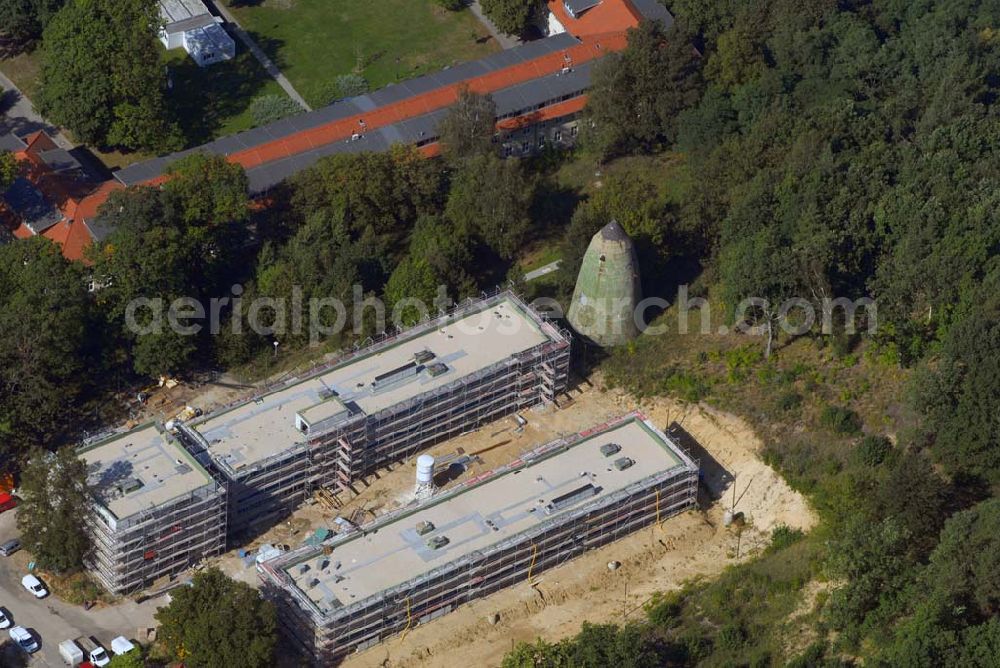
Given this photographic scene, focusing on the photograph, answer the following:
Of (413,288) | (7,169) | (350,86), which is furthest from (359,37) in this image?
(413,288)

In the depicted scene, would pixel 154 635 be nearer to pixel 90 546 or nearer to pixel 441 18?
pixel 90 546

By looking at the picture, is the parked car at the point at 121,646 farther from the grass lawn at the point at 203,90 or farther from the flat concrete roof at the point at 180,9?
the flat concrete roof at the point at 180,9

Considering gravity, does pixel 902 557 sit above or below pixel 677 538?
above

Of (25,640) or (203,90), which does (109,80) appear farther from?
(25,640)

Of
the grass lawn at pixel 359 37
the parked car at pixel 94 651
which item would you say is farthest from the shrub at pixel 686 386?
the grass lawn at pixel 359 37

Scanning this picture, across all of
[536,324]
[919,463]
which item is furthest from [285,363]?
[919,463]

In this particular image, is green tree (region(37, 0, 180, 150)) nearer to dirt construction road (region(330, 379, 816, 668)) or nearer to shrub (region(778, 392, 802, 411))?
dirt construction road (region(330, 379, 816, 668))
